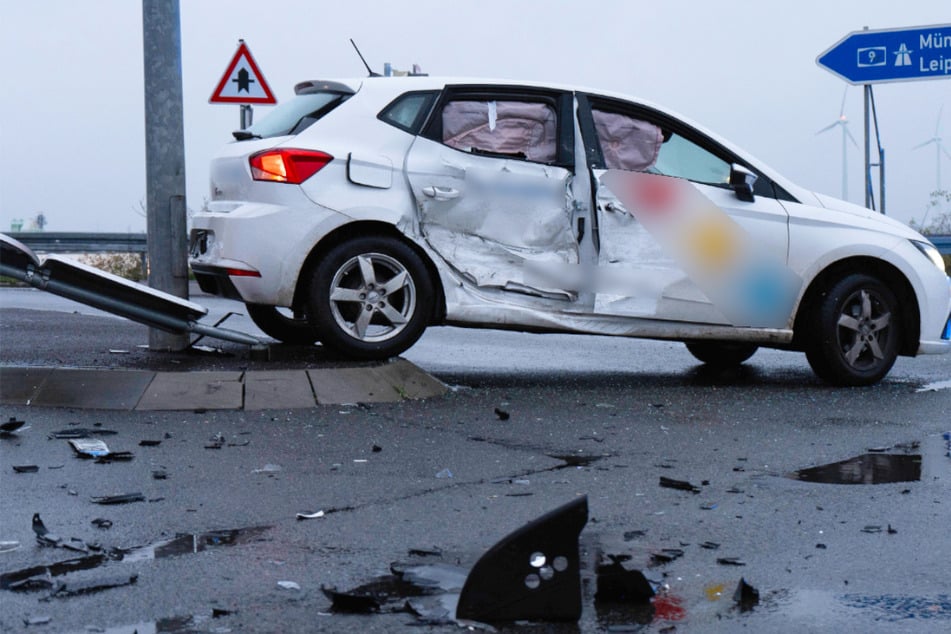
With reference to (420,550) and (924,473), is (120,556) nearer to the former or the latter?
(420,550)

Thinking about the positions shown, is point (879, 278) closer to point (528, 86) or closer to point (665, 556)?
point (528, 86)

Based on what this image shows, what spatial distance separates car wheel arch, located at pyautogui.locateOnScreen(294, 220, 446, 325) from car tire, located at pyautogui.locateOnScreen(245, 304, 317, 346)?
1.46 metres

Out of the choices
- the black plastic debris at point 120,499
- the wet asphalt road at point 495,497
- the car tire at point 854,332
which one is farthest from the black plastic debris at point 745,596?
the car tire at point 854,332

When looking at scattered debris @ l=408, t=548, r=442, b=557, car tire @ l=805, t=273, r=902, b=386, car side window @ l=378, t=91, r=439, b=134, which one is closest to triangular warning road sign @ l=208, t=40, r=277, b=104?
car side window @ l=378, t=91, r=439, b=134

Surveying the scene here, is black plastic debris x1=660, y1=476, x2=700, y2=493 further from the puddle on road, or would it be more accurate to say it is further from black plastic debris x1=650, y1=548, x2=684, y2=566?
black plastic debris x1=650, y1=548, x2=684, y2=566

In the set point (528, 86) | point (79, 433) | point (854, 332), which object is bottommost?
point (79, 433)

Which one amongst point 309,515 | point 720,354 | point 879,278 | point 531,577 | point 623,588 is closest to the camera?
point 531,577

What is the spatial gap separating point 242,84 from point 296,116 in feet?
31.6

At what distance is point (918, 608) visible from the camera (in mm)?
3764

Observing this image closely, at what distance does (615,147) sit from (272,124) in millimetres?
2103

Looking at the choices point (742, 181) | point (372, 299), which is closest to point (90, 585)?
point (372, 299)

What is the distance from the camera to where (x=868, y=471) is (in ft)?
19.8

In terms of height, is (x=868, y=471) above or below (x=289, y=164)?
below

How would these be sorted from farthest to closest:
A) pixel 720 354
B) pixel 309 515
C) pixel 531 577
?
pixel 720 354 → pixel 309 515 → pixel 531 577
